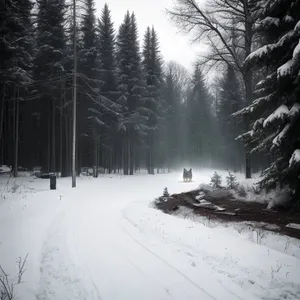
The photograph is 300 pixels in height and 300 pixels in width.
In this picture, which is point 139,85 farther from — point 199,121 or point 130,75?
point 199,121

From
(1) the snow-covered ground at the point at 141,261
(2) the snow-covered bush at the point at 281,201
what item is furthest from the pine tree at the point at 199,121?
(1) the snow-covered ground at the point at 141,261

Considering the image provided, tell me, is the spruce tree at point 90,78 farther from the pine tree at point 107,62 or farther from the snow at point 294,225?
the snow at point 294,225

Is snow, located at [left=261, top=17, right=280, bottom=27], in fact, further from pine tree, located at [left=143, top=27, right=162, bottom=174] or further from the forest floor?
pine tree, located at [left=143, top=27, right=162, bottom=174]

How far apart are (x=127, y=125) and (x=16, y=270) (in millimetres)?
24665

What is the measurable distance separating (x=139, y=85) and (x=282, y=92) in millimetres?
23150

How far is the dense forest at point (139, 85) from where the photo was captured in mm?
7910

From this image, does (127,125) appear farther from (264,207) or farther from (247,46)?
(264,207)

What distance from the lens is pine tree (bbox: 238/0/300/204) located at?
6867 mm

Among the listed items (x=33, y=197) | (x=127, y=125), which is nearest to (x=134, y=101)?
(x=127, y=125)

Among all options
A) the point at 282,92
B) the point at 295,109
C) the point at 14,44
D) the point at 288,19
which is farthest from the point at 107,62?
the point at 295,109

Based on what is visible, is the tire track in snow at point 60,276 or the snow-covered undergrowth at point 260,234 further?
the snow-covered undergrowth at point 260,234

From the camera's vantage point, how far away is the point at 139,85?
95.3ft

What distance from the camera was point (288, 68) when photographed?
648cm

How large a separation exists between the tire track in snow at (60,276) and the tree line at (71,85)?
1255cm
